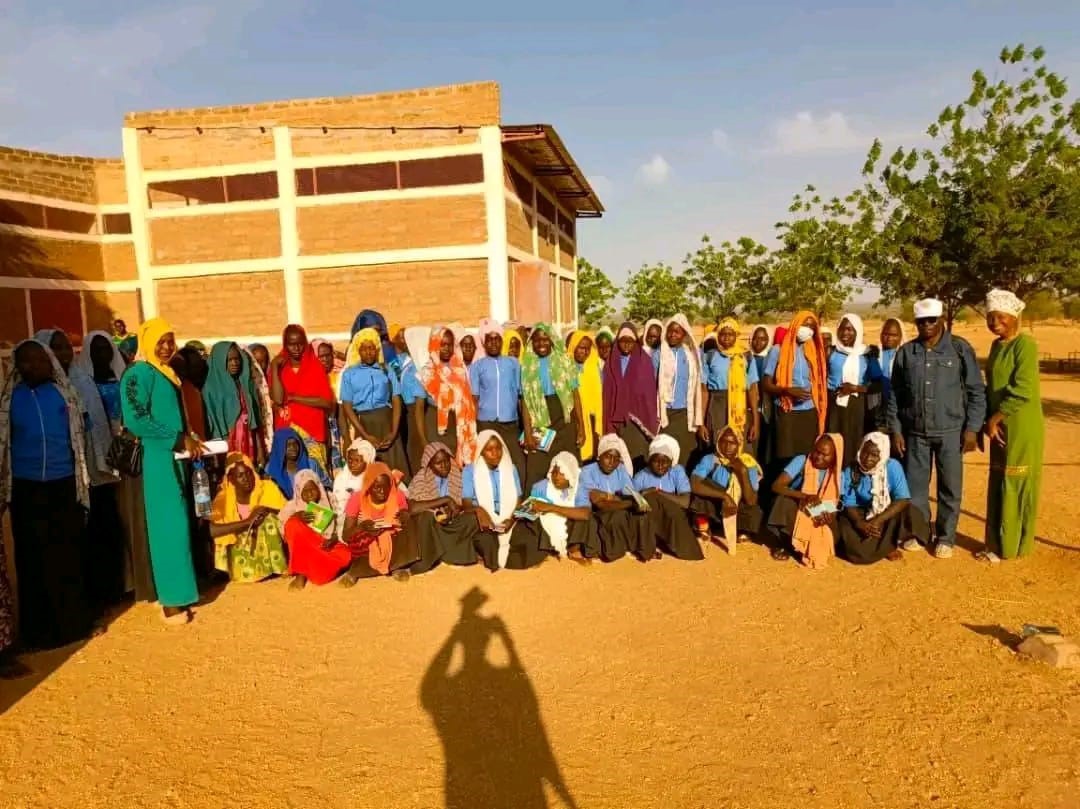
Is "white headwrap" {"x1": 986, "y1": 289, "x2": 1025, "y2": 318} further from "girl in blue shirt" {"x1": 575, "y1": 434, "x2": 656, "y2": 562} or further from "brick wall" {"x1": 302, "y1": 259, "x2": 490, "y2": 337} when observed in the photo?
"brick wall" {"x1": 302, "y1": 259, "x2": 490, "y2": 337}

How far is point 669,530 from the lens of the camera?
207 inches

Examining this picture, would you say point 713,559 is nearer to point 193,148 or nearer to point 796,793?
point 796,793

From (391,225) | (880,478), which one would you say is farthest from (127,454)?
(391,225)

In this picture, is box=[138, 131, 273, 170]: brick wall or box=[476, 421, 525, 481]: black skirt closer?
box=[476, 421, 525, 481]: black skirt

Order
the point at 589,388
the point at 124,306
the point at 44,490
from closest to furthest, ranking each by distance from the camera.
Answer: the point at 44,490 → the point at 589,388 → the point at 124,306

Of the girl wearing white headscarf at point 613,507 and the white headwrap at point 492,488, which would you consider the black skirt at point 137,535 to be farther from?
the girl wearing white headscarf at point 613,507

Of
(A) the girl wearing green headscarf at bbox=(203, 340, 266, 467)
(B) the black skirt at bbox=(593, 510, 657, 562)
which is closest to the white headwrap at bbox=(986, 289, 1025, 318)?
(B) the black skirt at bbox=(593, 510, 657, 562)

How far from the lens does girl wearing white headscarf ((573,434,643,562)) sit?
5.27 m

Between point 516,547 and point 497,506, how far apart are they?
1.15 ft

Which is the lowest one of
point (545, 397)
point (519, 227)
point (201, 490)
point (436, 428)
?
point (201, 490)

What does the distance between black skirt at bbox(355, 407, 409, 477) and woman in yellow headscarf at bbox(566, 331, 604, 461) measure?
5.74 feet

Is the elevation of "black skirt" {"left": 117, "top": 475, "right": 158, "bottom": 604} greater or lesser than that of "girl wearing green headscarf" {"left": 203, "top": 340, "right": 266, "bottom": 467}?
lesser

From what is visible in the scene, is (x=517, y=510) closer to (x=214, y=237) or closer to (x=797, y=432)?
(x=797, y=432)

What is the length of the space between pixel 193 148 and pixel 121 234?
648 centimetres
